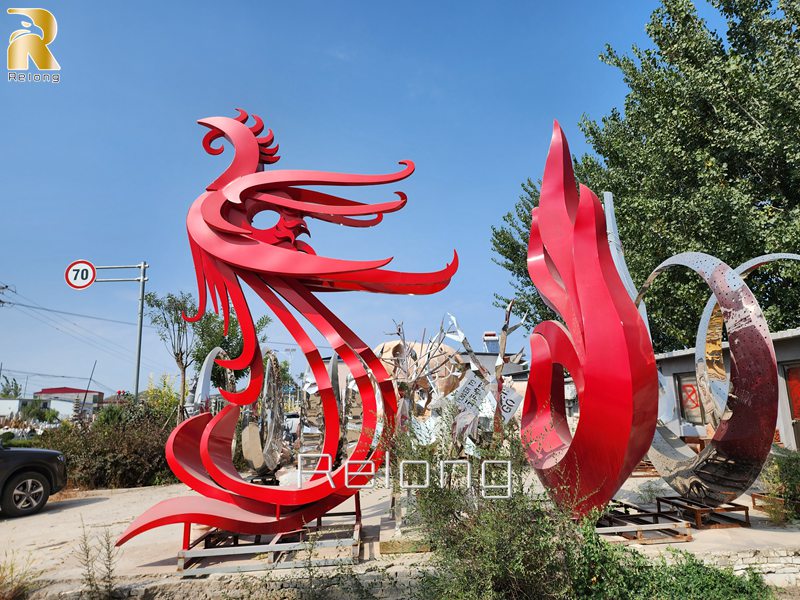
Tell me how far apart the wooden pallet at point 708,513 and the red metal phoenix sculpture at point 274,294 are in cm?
407

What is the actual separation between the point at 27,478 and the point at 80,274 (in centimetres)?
572

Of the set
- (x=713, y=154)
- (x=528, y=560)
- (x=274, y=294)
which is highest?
(x=713, y=154)

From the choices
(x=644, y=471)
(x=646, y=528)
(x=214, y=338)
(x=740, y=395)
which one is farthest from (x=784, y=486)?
(x=214, y=338)

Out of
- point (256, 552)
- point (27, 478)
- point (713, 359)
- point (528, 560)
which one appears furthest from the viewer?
point (27, 478)

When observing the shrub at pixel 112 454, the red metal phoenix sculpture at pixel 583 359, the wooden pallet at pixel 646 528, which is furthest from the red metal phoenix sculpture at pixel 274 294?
the shrub at pixel 112 454

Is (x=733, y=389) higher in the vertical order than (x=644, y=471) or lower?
higher

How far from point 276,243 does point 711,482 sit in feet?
20.9

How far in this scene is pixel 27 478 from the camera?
9609 millimetres

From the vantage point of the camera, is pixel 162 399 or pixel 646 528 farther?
pixel 162 399

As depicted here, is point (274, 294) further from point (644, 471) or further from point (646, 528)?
point (644, 471)

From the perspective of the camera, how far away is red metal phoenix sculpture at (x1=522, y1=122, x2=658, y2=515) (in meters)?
5.48

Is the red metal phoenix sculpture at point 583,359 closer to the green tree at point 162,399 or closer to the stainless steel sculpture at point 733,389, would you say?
the stainless steel sculpture at point 733,389

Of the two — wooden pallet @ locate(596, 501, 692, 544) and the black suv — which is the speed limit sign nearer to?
the black suv

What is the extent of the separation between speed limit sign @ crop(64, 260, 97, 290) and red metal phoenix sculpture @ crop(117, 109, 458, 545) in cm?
838
